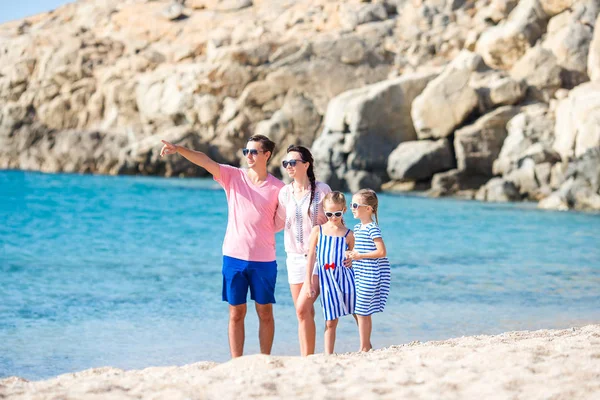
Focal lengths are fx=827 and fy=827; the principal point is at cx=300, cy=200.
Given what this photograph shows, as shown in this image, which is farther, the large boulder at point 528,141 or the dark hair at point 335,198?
the large boulder at point 528,141

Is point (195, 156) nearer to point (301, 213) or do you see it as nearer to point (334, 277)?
point (301, 213)

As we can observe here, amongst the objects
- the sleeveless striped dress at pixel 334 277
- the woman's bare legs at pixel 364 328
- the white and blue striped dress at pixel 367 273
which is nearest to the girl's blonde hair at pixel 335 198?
the sleeveless striped dress at pixel 334 277

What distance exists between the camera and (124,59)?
55656mm

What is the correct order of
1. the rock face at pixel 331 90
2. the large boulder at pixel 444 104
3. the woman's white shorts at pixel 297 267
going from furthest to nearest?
1. the large boulder at pixel 444 104
2. the rock face at pixel 331 90
3. the woman's white shorts at pixel 297 267

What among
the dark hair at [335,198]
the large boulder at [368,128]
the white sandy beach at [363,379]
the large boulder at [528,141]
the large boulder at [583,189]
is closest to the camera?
the white sandy beach at [363,379]

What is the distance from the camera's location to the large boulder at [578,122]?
98.8 feet

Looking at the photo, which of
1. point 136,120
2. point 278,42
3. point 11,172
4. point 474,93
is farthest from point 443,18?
point 11,172

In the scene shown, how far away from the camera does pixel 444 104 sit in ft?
117

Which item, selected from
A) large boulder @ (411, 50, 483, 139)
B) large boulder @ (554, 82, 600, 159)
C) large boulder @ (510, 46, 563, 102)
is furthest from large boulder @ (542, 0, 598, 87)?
large boulder @ (411, 50, 483, 139)

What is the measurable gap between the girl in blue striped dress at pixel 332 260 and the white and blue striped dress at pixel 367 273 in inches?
6.5

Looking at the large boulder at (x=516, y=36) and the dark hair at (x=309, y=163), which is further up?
the large boulder at (x=516, y=36)

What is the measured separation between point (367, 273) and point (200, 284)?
686cm

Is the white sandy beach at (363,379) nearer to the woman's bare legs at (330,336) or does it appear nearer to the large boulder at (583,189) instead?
the woman's bare legs at (330,336)

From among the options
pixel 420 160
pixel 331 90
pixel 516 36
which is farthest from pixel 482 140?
pixel 331 90
